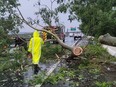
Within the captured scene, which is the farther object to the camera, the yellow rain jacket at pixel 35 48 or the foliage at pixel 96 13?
the foliage at pixel 96 13

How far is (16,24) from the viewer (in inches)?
965

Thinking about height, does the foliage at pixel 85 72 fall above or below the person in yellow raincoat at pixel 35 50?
below

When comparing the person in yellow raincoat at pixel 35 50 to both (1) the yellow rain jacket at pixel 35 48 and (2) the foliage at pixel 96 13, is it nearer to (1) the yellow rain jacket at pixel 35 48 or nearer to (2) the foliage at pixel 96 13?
(1) the yellow rain jacket at pixel 35 48

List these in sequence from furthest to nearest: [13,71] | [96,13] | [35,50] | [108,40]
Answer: [96,13], [108,40], [13,71], [35,50]

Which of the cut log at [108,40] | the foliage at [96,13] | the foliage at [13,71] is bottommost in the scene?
Result: the foliage at [13,71]

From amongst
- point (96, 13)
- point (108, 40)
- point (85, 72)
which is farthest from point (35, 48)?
point (96, 13)

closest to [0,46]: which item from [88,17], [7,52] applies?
[7,52]

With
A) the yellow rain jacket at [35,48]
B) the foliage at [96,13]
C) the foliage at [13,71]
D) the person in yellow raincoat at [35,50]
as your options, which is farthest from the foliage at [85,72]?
the foliage at [96,13]

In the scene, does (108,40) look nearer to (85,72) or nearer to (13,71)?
(85,72)

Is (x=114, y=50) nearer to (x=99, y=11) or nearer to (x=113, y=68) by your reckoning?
(x=113, y=68)

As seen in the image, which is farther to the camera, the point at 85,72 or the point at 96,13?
the point at 96,13

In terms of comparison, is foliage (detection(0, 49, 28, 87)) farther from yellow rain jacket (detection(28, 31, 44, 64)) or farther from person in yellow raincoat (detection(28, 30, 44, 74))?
yellow rain jacket (detection(28, 31, 44, 64))

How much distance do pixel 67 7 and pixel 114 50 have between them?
13.4 m

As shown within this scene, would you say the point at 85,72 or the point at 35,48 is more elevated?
the point at 35,48
